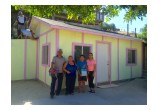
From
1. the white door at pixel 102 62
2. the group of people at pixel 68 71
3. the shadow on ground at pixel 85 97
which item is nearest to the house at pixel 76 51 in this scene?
the white door at pixel 102 62

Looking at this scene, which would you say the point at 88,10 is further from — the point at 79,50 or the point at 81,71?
the point at 79,50

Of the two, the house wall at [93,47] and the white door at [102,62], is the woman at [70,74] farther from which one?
the white door at [102,62]

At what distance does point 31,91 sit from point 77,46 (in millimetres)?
2961

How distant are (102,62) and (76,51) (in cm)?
184

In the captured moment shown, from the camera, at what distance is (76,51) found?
9211 mm

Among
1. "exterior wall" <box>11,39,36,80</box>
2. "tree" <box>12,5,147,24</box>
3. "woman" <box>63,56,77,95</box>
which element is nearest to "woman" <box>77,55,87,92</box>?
"woman" <box>63,56,77,95</box>

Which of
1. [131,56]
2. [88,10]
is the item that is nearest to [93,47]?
[88,10]

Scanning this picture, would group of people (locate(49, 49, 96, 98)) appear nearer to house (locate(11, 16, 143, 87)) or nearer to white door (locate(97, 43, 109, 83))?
house (locate(11, 16, 143, 87))

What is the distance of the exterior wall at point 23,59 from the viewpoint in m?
11.2

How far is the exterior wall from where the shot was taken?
442 inches

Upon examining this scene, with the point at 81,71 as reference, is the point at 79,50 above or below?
above

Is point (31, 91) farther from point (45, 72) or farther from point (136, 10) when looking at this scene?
point (136, 10)

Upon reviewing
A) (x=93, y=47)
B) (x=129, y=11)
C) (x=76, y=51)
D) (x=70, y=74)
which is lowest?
(x=70, y=74)
